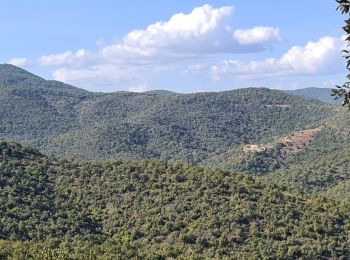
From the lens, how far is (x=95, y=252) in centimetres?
7619

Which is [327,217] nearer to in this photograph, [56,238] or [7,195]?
[56,238]

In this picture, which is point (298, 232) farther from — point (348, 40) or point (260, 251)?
point (348, 40)

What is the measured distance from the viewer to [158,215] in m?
98.5

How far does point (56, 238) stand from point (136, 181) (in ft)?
88.3

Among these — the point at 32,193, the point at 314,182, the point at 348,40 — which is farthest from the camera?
the point at 314,182

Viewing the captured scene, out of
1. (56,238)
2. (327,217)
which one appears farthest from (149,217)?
(327,217)

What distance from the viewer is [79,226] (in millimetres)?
97750

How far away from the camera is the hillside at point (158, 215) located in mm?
86188

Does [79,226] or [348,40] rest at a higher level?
[348,40]

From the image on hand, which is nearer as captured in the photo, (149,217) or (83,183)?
(149,217)

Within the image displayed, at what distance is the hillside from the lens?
8619 cm

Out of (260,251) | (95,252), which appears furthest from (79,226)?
(260,251)

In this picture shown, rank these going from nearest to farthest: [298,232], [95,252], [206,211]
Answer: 1. [95,252]
2. [298,232]
3. [206,211]

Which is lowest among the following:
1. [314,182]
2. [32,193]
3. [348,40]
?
[314,182]
